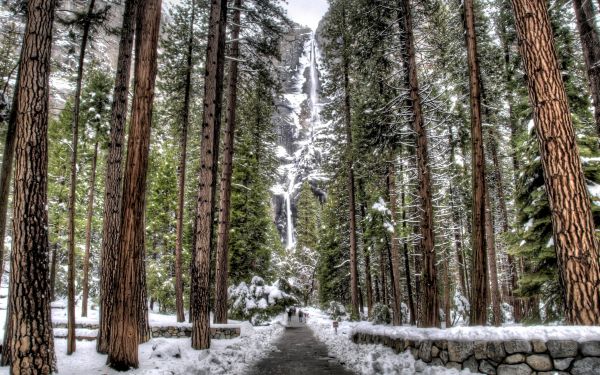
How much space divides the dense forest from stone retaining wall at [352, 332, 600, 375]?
0.46 m

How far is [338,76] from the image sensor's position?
17234 mm

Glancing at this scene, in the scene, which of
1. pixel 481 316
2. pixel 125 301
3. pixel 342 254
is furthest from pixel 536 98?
pixel 342 254

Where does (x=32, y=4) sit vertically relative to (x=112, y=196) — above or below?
above

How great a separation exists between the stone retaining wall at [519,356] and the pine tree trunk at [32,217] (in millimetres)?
5565

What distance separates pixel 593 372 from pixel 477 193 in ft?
12.2

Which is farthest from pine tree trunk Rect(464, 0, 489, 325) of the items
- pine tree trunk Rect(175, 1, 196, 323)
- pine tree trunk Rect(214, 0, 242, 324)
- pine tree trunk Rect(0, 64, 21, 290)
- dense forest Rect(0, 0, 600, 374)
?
pine tree trunk Rect(175, 1, 196, 323)

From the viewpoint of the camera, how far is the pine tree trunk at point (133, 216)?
5.62 meters

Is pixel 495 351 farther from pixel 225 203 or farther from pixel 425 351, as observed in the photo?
pixel 225 203

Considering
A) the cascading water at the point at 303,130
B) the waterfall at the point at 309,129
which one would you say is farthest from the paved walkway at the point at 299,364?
the cascading water at the point at 303,130

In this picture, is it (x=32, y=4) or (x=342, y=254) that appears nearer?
(x=32, y=4)

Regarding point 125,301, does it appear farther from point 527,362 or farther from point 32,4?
point 527,362

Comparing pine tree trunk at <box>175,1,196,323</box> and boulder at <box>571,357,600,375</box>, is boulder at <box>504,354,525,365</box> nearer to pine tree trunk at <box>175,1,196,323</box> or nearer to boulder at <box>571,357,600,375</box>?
boulder at <box>571,357,600,375</box>

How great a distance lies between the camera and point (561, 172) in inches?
178

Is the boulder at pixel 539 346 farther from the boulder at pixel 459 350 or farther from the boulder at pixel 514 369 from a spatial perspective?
the boulder at pixel 459 350
